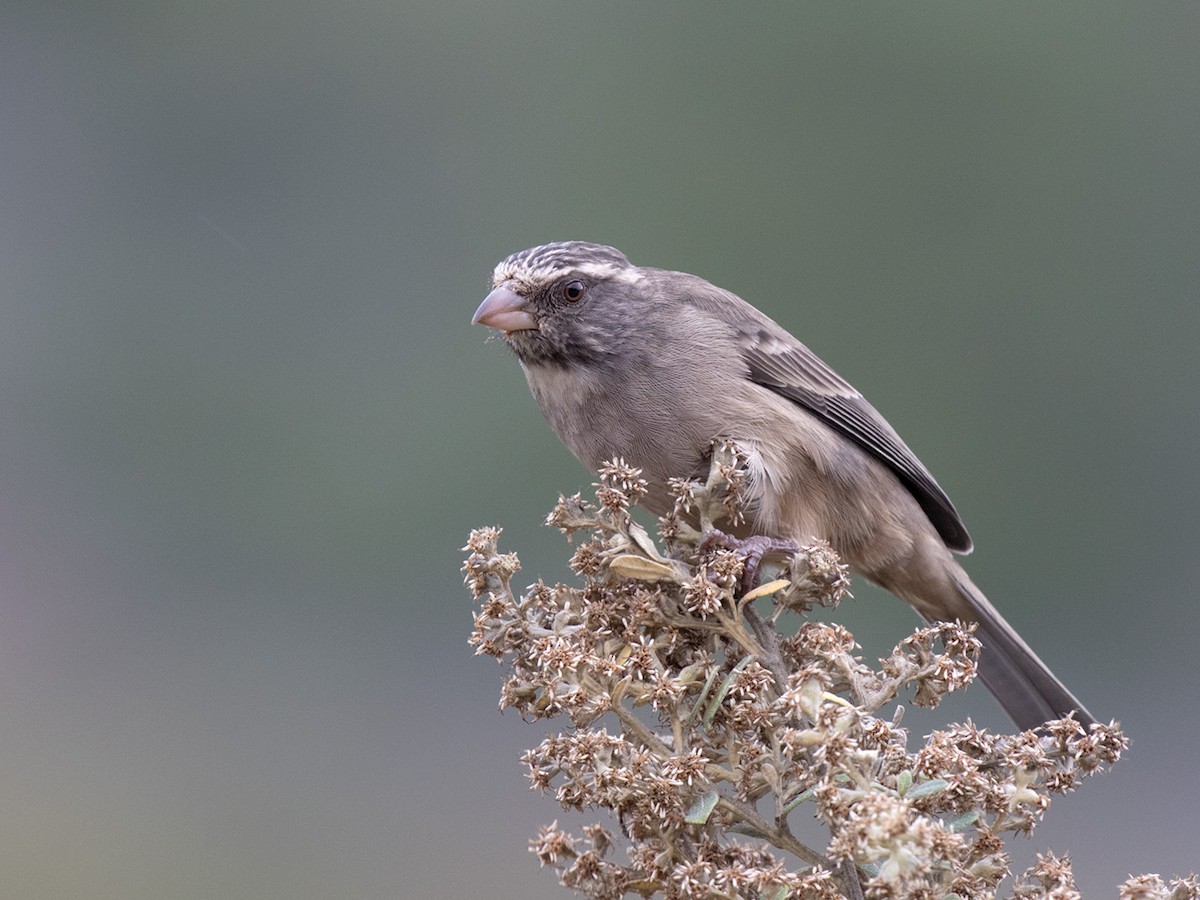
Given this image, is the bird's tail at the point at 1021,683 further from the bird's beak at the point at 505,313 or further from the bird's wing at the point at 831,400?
the bird's beak at the point at 505,313

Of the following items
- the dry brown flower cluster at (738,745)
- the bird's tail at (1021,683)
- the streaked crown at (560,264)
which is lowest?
the dry brown flower cluster at (738,745)

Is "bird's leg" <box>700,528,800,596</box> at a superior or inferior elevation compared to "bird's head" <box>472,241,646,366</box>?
inferior

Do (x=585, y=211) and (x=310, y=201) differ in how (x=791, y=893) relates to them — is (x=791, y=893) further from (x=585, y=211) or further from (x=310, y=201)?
(x=310, y=201)

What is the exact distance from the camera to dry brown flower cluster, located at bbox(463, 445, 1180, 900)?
2045mm

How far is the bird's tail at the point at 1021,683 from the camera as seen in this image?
4.39 metres

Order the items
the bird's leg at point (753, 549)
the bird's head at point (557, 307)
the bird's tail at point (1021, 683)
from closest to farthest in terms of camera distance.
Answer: the bird's leg at point (753, 549)
the bird's head at point (557, 307)
the bird's tail at point (1021, 683)

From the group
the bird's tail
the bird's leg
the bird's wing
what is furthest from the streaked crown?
the bird's tail

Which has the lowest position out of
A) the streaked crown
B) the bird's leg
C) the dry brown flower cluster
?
the dry brown flower cluster

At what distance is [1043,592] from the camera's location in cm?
900

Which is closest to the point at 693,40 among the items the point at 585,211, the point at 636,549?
the point at 585,211

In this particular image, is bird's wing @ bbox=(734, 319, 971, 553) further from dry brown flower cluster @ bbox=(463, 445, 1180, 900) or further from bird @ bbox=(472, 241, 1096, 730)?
dry brown flower cluster @ bbox=(463, 445, 1180, 900)

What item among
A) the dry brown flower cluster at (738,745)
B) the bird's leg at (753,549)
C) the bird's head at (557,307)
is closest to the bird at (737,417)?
the bird's head at (557,307)

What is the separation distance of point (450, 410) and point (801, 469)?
4.83 metres

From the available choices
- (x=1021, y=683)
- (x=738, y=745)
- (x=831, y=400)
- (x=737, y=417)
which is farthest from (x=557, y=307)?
(x=738, y=745)
